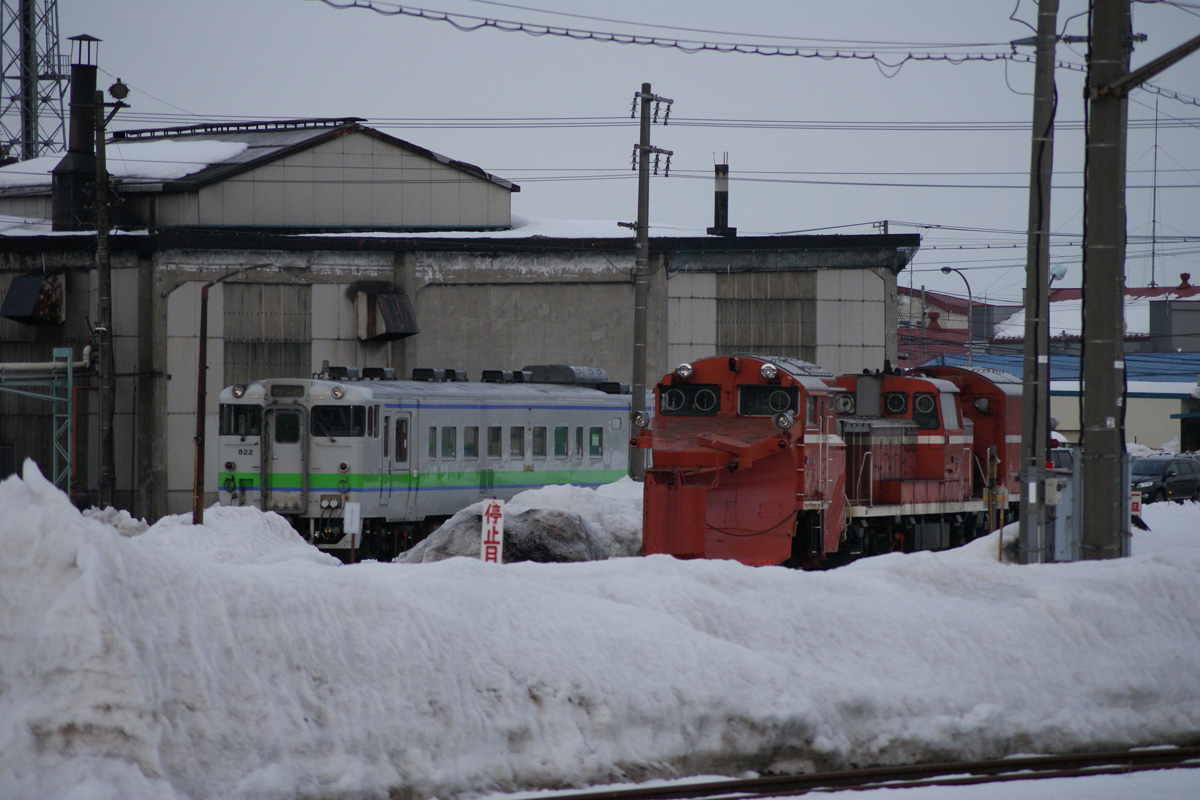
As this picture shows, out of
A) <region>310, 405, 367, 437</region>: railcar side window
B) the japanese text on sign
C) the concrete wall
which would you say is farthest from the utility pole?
the concrete wall

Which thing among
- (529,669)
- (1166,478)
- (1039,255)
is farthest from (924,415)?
(1166,478)

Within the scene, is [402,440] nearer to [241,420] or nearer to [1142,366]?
[241,420]

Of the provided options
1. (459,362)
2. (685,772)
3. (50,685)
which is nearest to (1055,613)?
(685,772)

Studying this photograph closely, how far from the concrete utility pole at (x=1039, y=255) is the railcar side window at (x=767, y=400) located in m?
3.74

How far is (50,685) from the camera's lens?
8.00 metres

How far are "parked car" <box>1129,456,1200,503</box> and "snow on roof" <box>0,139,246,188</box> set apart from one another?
3313 cm

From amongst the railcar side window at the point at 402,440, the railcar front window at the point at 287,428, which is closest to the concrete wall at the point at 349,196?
the railcar front window at the point at 287,428

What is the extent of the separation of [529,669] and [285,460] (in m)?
16.0

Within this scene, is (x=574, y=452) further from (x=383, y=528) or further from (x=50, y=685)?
(x=50, y=685)

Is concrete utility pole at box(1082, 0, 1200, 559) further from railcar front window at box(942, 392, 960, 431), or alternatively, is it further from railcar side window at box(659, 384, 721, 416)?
railcar front window at box(942, 392, 960, 431)

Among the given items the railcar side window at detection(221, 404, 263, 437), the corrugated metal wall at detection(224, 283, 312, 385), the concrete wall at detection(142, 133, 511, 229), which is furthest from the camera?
the concrete wall at detection(142, 133, 511, 229)

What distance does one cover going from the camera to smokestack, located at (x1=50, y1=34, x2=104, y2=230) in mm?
41719

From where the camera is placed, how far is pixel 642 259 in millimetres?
28531

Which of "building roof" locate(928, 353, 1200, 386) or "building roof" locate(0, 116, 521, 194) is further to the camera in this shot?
"building roof" locate(928, 353, 1200, 386)
